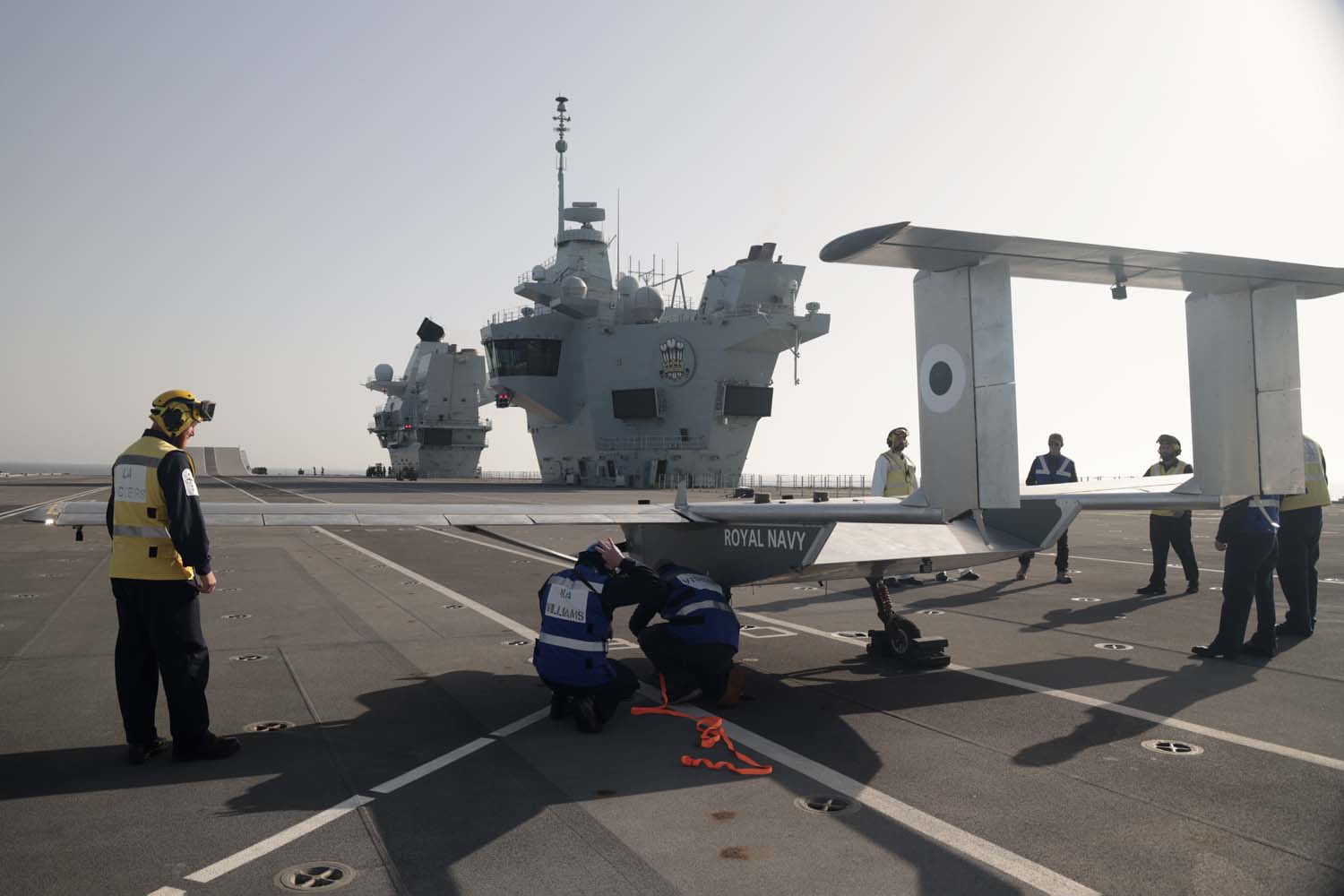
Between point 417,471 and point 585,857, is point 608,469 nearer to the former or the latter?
point 417,471

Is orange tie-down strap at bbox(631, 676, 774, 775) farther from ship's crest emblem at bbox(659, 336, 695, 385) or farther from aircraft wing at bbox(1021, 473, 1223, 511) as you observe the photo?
ship's crest emblem at bbox(659, 336, 695, 385)

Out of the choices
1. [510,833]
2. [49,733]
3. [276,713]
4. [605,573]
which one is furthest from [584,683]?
[49,733]

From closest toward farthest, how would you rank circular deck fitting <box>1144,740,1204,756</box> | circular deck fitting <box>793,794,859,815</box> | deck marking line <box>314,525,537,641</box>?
circular deck fitting <box>793,794,859,815</box>, circular deck fitting <box>1144,740,1204,756</box>, deck marking line <box>314,525,537,641</box>

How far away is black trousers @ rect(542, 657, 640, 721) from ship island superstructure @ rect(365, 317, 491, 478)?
82166mm

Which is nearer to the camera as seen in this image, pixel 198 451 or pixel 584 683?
pixel 584 683

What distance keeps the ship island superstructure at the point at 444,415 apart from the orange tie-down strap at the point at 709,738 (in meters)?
81.9

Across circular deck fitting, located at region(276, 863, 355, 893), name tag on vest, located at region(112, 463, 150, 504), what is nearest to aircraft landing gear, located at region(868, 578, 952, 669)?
circular deck fitting, located at region(276, 863, 355, 893)

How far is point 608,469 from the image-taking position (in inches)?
2596

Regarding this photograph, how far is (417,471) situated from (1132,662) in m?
87.9

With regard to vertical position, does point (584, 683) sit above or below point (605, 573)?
below

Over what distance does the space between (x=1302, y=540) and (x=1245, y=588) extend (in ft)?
5.79

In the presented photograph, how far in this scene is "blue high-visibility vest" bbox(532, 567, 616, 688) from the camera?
22.0 feet

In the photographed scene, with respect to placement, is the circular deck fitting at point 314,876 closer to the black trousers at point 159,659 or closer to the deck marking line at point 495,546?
the black trousers at point 159,659

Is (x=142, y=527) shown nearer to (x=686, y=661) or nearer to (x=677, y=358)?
(x=686, y=661)
